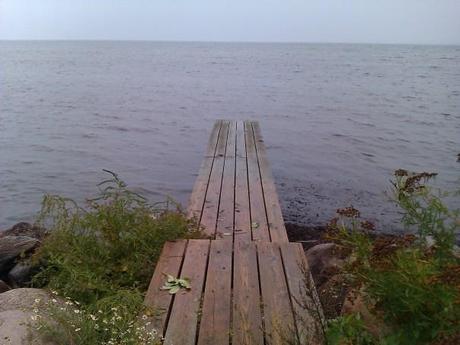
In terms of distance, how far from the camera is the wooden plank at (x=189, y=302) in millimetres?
2957

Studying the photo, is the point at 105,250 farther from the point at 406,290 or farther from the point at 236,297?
the point at 406,290

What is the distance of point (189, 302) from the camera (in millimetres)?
3352

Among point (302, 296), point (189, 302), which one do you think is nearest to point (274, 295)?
point (302, 296)

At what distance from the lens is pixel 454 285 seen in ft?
6.27

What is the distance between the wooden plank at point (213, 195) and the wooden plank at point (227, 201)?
0.06m

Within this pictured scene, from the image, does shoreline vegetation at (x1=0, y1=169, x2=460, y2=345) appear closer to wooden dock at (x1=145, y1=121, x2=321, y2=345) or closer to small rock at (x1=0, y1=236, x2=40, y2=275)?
small rock at (x1=0, y1=236, x2=40, y2=275)

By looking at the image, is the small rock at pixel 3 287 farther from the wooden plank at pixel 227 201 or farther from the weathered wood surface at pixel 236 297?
the wooden plank at pixel 227 201

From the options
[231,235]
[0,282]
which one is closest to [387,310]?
[231,235]

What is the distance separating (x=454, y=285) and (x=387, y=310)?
41 cm

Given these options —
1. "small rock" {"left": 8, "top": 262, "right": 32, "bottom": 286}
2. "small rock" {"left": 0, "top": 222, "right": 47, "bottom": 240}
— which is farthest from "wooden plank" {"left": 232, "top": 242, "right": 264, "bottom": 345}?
"small rock" {"left": 0, "top": 222, "right": 47, "bottom": 240}

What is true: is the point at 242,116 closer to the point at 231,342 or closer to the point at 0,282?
the point at 0,282

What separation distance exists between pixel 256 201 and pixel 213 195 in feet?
2.12

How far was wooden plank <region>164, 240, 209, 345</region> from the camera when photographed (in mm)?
2957

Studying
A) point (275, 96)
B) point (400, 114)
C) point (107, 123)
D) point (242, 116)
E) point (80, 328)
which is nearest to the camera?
point (80, 328)
